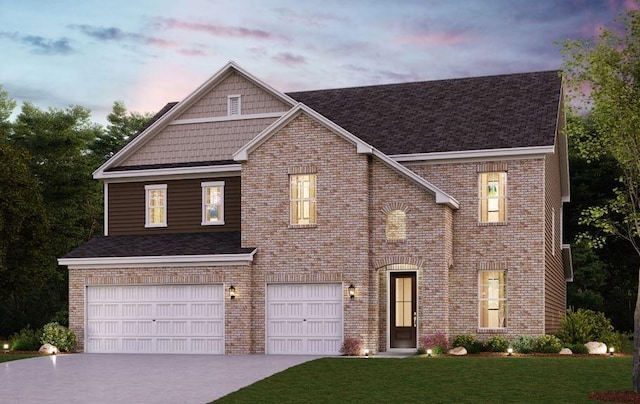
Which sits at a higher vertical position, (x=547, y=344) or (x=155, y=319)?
(x=155, y=319)

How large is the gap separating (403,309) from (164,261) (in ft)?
26.7

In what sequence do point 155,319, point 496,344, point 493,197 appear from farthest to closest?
point 155,319 → point 493,197 → point 496,344

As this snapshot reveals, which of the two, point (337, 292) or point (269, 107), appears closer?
point (337, 292)

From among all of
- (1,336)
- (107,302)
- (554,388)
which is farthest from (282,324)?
(1,336)

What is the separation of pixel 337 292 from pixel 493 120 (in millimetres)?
8081

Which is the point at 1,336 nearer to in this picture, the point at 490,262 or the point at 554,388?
the point at 490,262

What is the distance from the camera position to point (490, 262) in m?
31.0

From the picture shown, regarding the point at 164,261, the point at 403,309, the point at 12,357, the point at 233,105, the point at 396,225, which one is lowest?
the point at 12,357

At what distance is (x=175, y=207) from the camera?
115 ft

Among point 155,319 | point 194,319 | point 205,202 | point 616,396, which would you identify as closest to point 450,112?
point 205,202

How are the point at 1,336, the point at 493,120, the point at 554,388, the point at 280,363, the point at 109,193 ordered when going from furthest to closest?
the point at 1,336 < the point at 109,193 < the point at 493,120 < the point at 280,363 < the point at 554,388

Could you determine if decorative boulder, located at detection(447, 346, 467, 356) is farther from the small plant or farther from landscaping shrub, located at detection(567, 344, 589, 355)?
landscaping shrub, located at detection(567, 344, 589, 355)

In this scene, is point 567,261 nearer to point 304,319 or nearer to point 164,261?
point 304,319

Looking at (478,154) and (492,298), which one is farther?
(492,298)
